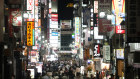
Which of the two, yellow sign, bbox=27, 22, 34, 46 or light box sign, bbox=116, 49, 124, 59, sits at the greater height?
yellow sign, bbox=27, 22, 34, 46

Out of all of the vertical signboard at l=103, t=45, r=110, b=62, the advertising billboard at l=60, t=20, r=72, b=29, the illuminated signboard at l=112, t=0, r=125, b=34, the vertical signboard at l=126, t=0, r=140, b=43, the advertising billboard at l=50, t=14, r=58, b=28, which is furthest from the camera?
the advertising billboard at l=60, t=20, r=72, b=29

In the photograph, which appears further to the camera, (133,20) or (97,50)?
(97,50)

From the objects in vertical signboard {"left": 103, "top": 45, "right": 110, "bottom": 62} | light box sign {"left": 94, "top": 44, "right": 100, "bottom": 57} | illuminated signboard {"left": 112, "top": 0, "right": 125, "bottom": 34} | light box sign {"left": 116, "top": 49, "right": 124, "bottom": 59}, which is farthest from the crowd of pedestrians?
illuminated signboard {"left": 112, "top": 0, "right": 125, "bottom": 34}

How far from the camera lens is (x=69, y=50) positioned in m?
128

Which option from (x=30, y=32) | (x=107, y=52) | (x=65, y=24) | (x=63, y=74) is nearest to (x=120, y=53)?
(x=107, y=52)

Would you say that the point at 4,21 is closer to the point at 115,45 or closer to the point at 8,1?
the point at 8,1

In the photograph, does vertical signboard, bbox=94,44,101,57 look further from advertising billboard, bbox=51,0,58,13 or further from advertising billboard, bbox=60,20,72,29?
advertising billboard, bbox=51,0,58,13

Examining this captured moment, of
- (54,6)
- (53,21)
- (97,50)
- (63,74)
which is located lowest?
(63,74)

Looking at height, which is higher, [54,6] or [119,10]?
[54,6]

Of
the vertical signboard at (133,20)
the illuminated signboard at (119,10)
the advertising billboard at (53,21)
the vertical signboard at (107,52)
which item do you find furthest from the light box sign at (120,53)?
the advertising billboard at (53,21)

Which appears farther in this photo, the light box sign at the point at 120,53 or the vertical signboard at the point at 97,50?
the vertical signboard at the point at 97,50

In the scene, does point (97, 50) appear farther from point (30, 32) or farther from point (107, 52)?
A: point (30, 32)

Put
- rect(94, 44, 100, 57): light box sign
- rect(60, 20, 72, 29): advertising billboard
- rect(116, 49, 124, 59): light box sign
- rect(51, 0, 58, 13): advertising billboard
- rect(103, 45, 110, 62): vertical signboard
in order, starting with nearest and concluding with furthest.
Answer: rect(116, 49, 124, 59): light box sign, rect(103, 45, 110, 62): vertical signboard, rect(94, 44, 100, 57): light box sign, rect(51, 0, 58, 13): advertising billboard, rect(60, 20, 72, 29): advertising billboard

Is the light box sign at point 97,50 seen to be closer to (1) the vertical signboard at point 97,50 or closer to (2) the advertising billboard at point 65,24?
(1) the vertical signboard at point 97,50
